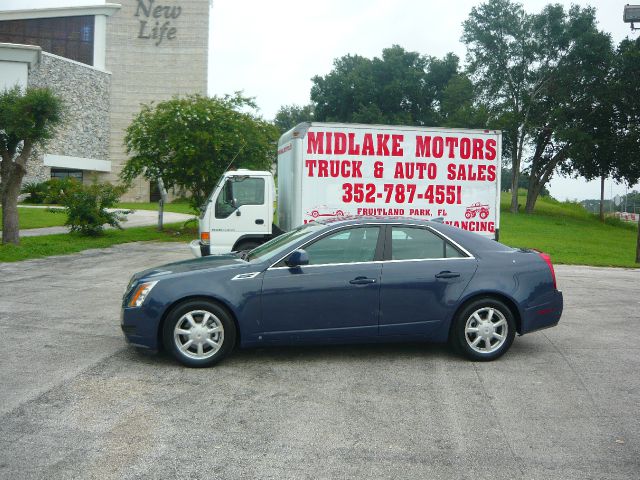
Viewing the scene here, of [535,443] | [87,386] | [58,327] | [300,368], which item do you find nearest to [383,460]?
[535,443]

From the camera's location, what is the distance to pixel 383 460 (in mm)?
4562

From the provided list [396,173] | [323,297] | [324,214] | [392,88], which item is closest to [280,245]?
[323,297]

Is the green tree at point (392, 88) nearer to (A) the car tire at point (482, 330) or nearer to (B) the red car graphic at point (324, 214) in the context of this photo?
(B) the red car graphic at point (324, 214)

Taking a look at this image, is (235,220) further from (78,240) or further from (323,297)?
(78,240)

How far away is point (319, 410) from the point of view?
557 cm

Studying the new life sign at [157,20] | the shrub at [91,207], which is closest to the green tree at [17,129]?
the shrub at [91,207]

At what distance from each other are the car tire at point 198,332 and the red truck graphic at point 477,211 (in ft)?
23.4

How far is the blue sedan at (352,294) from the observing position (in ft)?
22.3

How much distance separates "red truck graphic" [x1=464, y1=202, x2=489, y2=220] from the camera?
12.9 m

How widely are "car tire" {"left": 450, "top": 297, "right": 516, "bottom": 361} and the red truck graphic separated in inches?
228

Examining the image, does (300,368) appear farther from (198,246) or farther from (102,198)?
(102,198)

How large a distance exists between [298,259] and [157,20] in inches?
2417

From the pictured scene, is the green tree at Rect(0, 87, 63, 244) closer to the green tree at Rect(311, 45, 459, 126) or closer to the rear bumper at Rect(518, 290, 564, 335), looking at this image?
the rear bumper at Rect(518, 290, 564, 335)

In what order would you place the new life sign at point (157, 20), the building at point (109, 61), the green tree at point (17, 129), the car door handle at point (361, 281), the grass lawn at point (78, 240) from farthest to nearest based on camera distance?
the new life sign at point (157, 20) < the building at point (109, 61) < the green tree at point (17, 129) < the grass lawn at point (78, 240) < the car door handle at point (361, 281)
